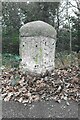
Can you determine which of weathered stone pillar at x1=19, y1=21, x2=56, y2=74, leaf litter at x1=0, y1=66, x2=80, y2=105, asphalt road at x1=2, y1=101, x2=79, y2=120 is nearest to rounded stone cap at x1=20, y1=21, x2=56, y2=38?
weathered stone pillar at x1=19, y1=21, x2=56, y2=74

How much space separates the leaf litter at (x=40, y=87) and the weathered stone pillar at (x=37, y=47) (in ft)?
0.67

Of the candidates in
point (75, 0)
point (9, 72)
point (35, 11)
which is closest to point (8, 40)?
point (35, 11)

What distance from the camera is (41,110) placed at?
4020 mm

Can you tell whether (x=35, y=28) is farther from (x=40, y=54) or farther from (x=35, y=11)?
(x=35, y=11)

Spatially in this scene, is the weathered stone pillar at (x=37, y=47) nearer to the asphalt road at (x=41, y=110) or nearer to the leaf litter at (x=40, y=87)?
the leaf litter at (x=40, y=87)

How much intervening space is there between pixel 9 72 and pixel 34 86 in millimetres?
1028

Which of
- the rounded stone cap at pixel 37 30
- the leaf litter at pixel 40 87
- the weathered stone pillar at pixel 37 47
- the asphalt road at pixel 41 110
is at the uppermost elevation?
the rounded stone cap at pixel 37 30

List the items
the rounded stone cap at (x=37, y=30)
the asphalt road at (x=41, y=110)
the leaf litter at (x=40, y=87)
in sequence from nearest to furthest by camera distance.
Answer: the asphalt road at (x=41, y=110)
the leaf litter at (x=40, y=87)
the rounded stone cap at (x=37, y=30)

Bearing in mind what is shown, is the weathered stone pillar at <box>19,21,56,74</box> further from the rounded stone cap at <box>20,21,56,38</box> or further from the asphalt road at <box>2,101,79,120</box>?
the asphalt road at <box>2,101,79,120</box>

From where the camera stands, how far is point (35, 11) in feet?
47.4

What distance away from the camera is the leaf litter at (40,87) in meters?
4.28

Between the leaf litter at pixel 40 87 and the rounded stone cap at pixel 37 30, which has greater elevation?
the rounded stone cap at pixel 37 30

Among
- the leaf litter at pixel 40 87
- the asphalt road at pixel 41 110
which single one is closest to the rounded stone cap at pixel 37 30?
the leaf litter at pixel 40 87

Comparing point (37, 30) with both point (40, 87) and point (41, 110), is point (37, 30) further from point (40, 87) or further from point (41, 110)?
point (41, 110)
